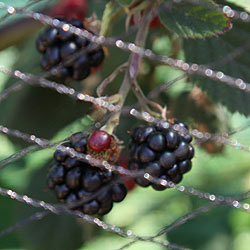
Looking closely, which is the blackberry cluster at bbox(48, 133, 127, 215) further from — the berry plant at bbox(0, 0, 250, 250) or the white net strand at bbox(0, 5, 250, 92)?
the white net strand at bbox(0, 5, 250, 92)

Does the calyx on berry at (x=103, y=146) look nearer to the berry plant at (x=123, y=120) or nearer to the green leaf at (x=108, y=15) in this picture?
the berry plant at (x=123, y=120)

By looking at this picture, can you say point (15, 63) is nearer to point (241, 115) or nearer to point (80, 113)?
point (80, 113)

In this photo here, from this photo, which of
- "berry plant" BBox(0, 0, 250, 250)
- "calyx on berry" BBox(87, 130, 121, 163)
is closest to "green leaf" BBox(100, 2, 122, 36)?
"berry plant" BBox(0, 0, 250, 250)

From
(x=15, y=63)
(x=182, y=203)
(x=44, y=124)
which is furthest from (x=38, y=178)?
(x=182, y=203)

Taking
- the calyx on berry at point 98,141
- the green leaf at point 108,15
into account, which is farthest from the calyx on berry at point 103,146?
the green leaf at point 108,15

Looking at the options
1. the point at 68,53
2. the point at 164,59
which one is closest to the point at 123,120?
the point at 68,53
